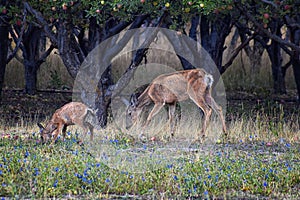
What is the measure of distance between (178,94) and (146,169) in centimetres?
435

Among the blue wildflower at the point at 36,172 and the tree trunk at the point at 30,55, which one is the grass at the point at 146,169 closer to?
the blue wildflower at the point at 36,172

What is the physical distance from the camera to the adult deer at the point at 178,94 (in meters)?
11.8

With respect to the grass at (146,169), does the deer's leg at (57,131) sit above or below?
above

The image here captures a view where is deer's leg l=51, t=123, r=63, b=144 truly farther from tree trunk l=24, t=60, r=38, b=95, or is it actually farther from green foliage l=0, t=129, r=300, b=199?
tree trunk l=24, t=60, r=38, b=95

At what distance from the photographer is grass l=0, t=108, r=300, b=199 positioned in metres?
7.15

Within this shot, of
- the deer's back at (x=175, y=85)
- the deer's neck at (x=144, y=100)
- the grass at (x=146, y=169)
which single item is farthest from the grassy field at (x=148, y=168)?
the deer's neck at (x=144, y=100)

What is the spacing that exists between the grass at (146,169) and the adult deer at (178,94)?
52.7 inches

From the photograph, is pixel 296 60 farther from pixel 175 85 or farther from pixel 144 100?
pixel 144 100

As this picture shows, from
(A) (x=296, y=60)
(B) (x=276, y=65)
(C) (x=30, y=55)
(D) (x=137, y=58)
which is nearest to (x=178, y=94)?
(D) (x=137, y=58)

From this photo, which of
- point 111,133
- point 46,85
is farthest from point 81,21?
point 46,85

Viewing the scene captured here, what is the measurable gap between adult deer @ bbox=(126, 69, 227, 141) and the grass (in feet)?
4.39

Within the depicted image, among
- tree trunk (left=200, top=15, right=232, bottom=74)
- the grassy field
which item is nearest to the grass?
the grassy field

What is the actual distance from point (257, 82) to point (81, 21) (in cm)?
1141

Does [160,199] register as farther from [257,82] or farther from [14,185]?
[257,82]
